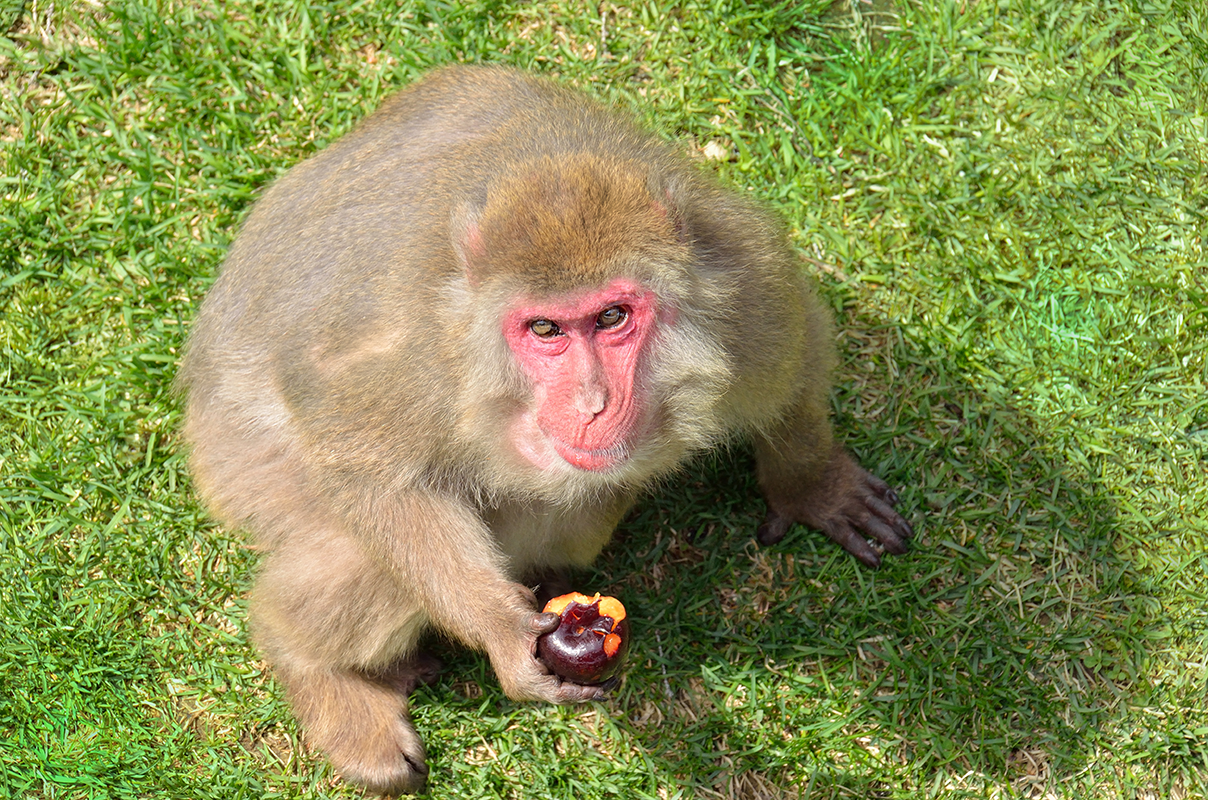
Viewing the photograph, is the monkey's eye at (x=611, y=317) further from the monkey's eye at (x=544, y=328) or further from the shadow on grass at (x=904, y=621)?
the shadow on grass at (x=904, y=621)

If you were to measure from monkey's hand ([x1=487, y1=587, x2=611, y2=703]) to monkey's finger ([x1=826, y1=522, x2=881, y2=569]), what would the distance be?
1598 millimetres

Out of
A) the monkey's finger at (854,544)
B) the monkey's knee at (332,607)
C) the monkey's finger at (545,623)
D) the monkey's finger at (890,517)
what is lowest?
the monkey's finger at (854,544)

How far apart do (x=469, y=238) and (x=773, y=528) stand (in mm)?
2200

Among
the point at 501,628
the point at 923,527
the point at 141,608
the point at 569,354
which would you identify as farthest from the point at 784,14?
the point at 141,608

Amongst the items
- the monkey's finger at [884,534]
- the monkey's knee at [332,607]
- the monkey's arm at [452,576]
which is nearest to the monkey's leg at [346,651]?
the monkey's knee at [332,607]

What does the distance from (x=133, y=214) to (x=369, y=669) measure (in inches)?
A: 102

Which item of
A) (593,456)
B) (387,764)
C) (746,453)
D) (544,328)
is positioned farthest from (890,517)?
(387,764)

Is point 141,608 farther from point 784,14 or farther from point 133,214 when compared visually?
point 784,14

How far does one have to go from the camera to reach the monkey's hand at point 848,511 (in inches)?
212

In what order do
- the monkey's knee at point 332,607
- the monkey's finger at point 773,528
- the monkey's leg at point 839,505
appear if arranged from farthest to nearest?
the monkey's finger at point 773,528
the monkey's leg at point 839,505
the monkey's knee at point 332,607

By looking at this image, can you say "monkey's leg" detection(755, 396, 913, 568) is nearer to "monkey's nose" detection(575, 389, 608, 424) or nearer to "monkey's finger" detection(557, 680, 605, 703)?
"monkey's finger" detection(557, 680, 605, 703)

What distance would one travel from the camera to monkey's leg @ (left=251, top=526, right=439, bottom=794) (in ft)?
15.1

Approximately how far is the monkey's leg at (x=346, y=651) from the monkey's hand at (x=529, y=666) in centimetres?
54

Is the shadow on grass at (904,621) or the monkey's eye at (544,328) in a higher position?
the monkey's eye at (544,328)
